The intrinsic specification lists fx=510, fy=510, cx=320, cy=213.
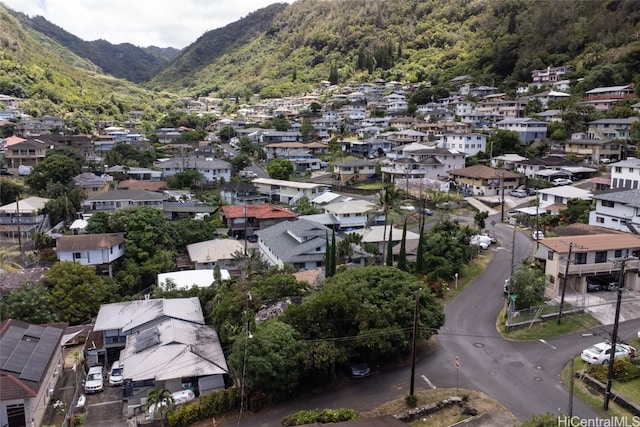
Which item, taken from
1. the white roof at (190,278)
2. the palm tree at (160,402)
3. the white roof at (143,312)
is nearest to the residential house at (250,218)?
the white roof at (190,278)

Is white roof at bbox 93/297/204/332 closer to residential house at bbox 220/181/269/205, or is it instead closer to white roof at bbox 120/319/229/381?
white roof at bbox 120/319/229/381

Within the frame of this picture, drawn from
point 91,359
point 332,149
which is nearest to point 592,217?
point 91,359

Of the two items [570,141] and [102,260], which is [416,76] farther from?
[102,260]

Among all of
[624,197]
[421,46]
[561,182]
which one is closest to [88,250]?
[624,197]

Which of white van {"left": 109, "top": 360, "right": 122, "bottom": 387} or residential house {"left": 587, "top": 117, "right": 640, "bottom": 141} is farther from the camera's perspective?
residential house {"left": 587, "top": 117, "right": 640, "bottom": 141}

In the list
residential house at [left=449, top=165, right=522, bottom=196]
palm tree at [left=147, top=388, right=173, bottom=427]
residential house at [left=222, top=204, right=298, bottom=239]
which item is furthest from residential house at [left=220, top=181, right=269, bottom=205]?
palm tree at [left=147, top=388, right=173, bottom=427]
